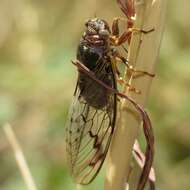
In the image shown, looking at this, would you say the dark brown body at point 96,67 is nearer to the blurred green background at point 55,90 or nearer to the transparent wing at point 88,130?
the transparent wing at point 88,130

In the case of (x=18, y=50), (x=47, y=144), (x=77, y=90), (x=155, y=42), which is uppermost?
(x=155, y=42)

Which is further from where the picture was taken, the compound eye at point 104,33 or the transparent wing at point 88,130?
the compound eye at point 104,33

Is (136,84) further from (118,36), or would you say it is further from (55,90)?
(55,90)

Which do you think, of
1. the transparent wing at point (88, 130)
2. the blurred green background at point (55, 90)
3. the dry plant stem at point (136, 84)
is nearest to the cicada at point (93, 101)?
the transparent wing at point (88, 130)

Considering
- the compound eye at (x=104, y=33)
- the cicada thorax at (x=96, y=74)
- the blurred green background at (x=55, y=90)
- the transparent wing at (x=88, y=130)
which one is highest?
the compound eye at (x=104, y=33)

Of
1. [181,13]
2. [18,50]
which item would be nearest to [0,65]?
[18,50]

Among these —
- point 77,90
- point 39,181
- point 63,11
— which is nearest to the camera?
point 77,90

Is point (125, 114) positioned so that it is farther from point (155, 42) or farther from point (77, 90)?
point (77, 90)

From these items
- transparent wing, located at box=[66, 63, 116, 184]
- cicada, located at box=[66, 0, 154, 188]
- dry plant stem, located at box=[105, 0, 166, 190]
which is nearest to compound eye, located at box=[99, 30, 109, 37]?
cicada, located at box=[66, 0, 154, 188]
